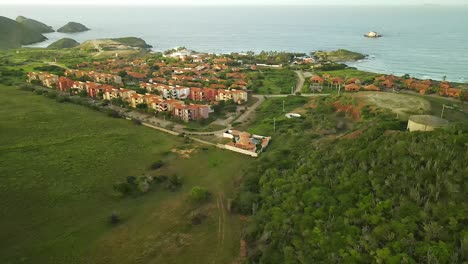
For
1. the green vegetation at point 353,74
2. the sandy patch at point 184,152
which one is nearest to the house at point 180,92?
the sandy patch at point 184,152

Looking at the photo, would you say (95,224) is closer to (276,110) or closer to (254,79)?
(276,110)

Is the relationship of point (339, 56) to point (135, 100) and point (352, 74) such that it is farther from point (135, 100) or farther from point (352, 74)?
point (135, 100)

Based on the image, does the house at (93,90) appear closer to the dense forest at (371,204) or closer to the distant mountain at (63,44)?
the dense forest at (371,204)

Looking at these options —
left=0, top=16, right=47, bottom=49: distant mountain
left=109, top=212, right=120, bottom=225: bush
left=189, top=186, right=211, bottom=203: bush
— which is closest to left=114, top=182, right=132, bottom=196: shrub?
left=109, top=212, right=120, bottom=225: bush

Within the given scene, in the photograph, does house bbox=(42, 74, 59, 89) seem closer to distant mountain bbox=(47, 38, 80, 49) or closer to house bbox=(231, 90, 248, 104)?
house bbox=(231, 90, 248, 104)

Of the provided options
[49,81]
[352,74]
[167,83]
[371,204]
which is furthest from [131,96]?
[352,74]

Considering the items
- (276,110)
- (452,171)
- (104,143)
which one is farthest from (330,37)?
(452,171)
